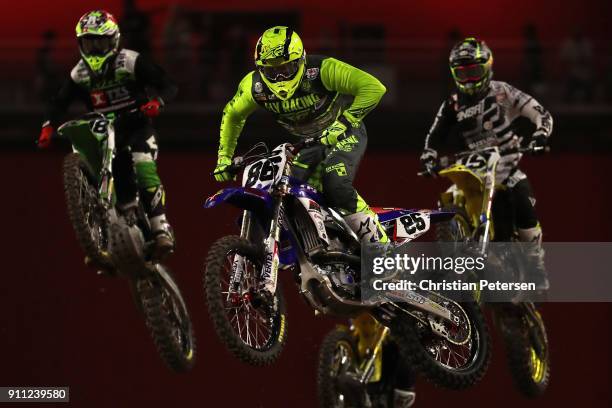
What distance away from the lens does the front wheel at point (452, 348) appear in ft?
41.8

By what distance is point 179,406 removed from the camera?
53.5ft

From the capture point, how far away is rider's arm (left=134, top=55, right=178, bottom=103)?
1355 cm

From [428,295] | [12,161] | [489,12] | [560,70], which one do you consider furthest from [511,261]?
[489,12]

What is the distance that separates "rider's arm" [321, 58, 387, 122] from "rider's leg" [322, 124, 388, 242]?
0.30 metres

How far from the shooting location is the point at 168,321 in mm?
13109

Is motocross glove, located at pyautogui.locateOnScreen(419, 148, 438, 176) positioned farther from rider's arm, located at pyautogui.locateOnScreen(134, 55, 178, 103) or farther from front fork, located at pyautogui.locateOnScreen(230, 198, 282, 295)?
front fork, located at pyautogui.locateOnScreen(230, 198, 282, 295)

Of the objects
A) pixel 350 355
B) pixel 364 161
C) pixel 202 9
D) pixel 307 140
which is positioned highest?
pixel 202 9

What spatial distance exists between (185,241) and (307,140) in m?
7.42

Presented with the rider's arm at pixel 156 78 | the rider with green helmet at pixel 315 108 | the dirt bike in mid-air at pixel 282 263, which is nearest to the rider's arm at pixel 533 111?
the dirt bike in mid-air at pixel 282 263

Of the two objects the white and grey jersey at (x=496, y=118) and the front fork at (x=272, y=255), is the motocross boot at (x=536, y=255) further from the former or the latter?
the front fork at (x=272, y=255)

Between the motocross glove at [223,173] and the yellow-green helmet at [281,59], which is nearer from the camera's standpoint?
the motocross glove at [223,173]

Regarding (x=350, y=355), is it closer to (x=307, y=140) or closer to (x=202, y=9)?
(x=307, y=140)

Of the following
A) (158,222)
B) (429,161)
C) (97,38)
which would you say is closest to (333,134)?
(158,222)

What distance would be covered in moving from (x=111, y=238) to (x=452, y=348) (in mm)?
3014
